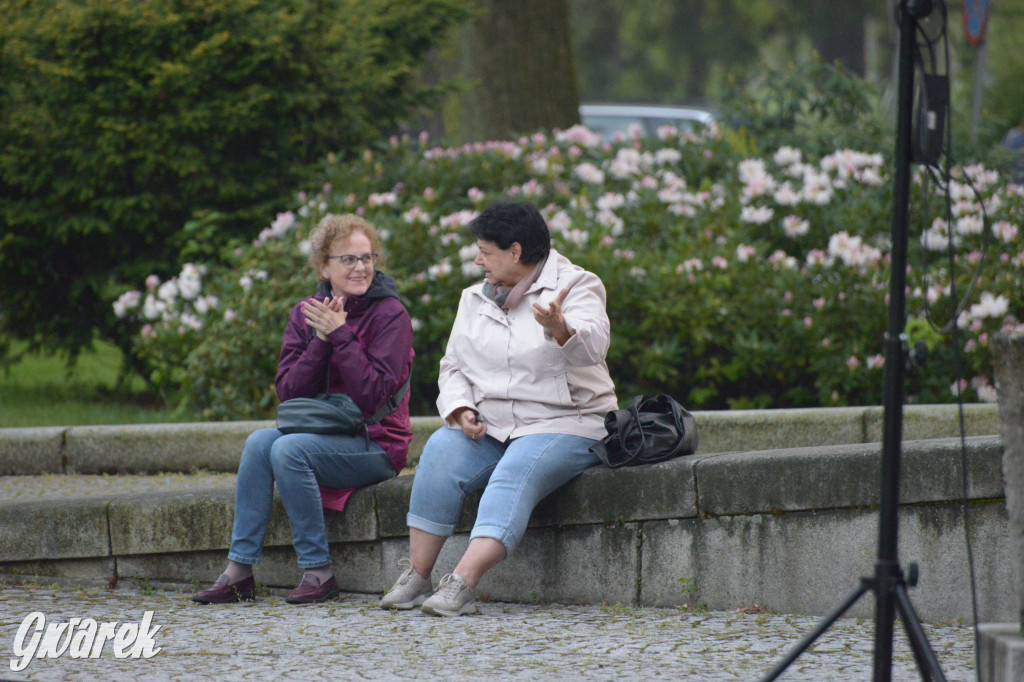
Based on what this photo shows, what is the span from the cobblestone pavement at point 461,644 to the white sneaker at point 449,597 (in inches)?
1.5

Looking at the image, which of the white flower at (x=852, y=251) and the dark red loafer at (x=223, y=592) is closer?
the dark red loafer at (x=223, y=592)

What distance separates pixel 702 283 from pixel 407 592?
2560 mm

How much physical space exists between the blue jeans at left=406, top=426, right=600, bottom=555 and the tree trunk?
5.39m

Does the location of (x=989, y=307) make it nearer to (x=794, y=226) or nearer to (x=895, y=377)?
(x=794, y=226)

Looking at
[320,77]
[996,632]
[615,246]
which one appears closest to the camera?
[996,632]

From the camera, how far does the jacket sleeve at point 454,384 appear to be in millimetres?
4531

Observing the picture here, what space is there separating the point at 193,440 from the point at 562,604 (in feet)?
7.32

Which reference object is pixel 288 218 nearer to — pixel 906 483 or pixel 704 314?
pixel 704 314

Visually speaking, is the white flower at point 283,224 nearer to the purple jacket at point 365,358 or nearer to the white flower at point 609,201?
the white flower at point 609,201

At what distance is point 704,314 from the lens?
613 centimetres

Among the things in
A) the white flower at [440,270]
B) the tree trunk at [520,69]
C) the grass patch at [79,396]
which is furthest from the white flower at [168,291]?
the tree trunk at [520,69]

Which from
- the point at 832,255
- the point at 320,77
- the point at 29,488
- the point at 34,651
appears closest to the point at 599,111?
the point at 320,77

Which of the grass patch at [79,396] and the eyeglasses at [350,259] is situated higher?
the eyeglasses at [350,259]

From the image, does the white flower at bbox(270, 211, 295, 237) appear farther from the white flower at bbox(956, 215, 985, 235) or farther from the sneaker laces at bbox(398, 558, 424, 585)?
the white flower at bbox(956, 215, 985, 235)
